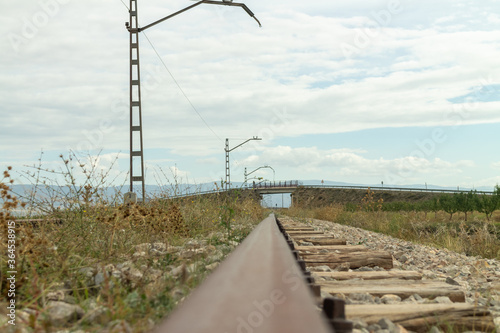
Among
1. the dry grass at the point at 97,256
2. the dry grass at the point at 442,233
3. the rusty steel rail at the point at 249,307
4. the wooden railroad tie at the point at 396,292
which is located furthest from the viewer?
the dry grass at the point at 442,233

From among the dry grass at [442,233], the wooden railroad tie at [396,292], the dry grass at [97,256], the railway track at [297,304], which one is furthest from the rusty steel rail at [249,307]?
the dry grass at [442,233]

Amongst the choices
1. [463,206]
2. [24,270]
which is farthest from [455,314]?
[463,206]

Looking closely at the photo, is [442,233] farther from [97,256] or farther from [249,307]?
[249,307]

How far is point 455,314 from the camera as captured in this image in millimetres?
2555

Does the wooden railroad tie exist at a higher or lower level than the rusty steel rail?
lower

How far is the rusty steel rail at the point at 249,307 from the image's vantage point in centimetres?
135

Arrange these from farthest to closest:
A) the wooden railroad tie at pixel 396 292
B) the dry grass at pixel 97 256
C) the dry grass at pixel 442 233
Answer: the dry grass at pixel 442 233 → the wooden railroad tie at pixel 396 292 → the dry grass at pixel 97 256

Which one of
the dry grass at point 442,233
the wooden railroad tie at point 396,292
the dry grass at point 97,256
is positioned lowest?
the dry grass at point 442,233

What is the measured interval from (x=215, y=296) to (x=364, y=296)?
5.74 ft

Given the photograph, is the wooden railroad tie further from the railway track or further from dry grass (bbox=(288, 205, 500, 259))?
dry grass (bbox=(288, 205, 500, 259))

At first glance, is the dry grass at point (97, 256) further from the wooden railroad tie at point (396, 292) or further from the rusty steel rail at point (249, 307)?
the wooden railroad tie at point (396, 292)

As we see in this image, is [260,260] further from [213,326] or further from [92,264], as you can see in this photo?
[92,264]

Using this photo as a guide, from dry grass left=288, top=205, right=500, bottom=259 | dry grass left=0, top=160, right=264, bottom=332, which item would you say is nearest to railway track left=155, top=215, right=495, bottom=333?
dry grass left=0, top=160, right=264, bottom=332

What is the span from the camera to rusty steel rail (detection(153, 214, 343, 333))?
1.35 metres
